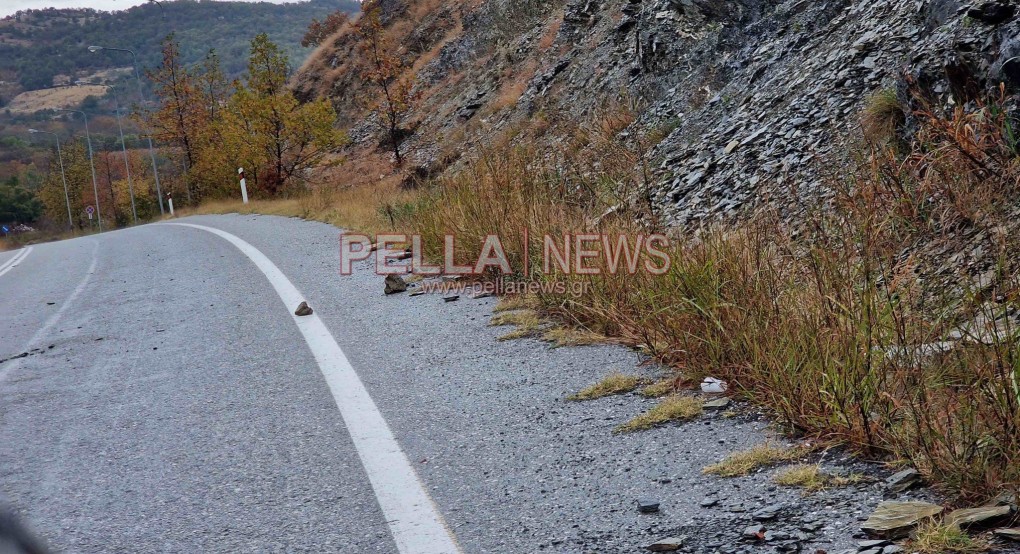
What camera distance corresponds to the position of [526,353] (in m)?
5.17

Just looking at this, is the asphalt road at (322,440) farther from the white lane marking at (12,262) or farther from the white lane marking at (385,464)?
the white lane marking at (12,262)

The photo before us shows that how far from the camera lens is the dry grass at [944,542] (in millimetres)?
2302

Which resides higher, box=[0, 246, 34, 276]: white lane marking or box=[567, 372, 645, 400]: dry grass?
box=[0, 246, 34, 276]: white lane marking

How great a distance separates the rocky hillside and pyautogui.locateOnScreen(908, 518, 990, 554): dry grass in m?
3.42

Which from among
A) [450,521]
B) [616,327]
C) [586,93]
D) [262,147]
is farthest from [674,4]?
[262,147]

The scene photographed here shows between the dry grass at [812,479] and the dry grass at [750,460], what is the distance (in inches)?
4.8

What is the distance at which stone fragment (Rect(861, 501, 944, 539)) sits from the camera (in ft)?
8.02

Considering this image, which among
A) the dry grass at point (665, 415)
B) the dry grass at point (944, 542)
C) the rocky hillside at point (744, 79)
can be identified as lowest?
the dry grass at point (944, 542)

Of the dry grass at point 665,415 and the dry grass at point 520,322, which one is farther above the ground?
the dry grass at point 520,322

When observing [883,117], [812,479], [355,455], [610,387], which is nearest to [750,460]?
[812,479]

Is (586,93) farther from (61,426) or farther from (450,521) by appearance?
(450,521)

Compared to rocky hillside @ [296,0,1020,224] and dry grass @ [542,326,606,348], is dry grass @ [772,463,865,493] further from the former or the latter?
rocky hillside @ [296,0,1020,224]

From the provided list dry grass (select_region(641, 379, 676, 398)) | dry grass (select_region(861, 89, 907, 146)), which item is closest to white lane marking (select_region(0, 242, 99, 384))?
dry grass (select_region(641, 379, 676, 398))

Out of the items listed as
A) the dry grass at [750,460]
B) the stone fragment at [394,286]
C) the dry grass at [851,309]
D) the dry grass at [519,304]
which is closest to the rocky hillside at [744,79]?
the dry grass at [851,309]
